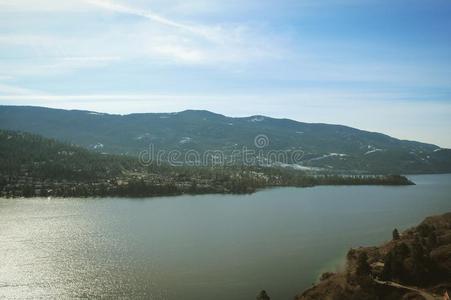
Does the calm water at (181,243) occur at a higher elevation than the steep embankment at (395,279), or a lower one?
lower

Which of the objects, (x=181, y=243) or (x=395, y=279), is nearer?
(x=395, y=279)

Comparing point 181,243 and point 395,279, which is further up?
point 395,279

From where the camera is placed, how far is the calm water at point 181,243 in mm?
64125

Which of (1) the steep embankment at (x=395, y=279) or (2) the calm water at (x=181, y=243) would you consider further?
(2) the calm water at (x=181, y=243)

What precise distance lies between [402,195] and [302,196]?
43.0 m

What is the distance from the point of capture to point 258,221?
396 feet

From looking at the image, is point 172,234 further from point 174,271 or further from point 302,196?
point 302,196

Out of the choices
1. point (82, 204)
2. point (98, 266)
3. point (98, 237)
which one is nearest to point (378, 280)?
point (98, 266)

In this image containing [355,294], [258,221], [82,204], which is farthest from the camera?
[82,204]

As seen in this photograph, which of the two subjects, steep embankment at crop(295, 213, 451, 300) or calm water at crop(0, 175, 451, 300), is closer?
steep embankment at crop(295, 213, 451, 300)

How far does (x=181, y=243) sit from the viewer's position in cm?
9231

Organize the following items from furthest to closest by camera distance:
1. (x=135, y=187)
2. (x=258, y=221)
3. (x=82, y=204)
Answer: (x=135, y=187), (x=82, y=204), (x=258, y=221)

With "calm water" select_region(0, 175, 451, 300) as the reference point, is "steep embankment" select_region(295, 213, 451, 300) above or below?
above

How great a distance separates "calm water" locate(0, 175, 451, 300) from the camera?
210 feet
